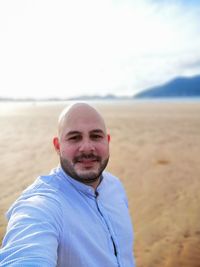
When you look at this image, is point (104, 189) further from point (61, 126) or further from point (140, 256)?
point (140, 256)

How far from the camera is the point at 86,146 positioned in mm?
2100

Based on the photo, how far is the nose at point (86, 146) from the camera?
210 centimetres

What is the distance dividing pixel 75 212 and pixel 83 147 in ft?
1.55

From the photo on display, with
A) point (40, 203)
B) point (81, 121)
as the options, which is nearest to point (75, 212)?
point (40, 203)

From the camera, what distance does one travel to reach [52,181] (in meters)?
1.93

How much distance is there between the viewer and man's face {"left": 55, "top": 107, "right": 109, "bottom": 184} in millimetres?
2064

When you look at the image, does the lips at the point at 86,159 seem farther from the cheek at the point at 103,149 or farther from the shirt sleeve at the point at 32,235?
the shirt sleeve at the point at 32,235

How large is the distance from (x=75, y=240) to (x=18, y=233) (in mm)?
356

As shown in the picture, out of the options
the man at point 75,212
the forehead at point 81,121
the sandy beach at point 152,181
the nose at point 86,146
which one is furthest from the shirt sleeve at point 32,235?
the sandy beach at point 152,181

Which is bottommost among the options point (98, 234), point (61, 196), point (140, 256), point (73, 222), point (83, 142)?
point (140, 256)

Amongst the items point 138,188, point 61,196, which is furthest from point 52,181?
point 138,188

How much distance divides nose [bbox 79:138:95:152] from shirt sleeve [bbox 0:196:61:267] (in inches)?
19.4

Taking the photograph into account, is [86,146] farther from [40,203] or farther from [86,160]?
[40,203]

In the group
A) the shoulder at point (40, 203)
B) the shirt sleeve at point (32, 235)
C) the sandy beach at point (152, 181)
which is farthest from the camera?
the sandy beach at point (152, 181)
